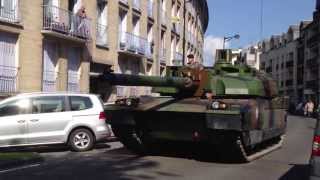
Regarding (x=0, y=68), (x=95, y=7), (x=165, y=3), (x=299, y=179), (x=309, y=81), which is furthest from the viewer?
(x=309, y=81)

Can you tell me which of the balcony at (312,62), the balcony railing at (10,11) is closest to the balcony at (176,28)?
the balcony railing at (10,11)

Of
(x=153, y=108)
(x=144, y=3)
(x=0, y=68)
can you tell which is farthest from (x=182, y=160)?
(x=144, y=3)

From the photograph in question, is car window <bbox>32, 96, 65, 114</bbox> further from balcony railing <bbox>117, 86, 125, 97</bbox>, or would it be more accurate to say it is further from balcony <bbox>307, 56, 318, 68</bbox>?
balcony <bbox>307, 56, 318, 68</bbox>

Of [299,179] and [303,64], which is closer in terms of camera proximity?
[299,179]

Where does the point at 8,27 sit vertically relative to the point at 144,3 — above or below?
below

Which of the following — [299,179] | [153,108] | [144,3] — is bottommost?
[299,179]

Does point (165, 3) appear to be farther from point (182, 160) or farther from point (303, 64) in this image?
point (303, 64)

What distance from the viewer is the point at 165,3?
150ft

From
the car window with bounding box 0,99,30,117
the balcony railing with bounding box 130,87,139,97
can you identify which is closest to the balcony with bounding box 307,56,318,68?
the balcony railing with bounding box 130,87,139,97

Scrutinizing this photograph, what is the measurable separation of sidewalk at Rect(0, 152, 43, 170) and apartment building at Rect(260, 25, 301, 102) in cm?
6959

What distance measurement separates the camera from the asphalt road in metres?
11.2

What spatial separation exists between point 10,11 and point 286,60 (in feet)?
240

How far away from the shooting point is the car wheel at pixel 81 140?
16.0 m

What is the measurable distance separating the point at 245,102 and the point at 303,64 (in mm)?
71323
